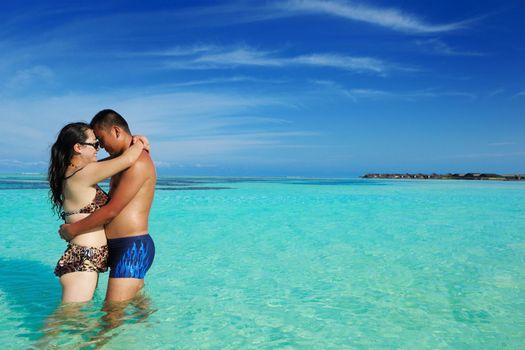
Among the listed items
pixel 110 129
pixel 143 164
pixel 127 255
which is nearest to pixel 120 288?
pixel 127 255

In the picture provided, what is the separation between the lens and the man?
3270mm

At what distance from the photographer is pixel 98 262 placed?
345 centimetres

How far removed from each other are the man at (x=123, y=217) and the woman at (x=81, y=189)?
0.30ft

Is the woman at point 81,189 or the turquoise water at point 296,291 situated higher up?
the woman at point 81,189

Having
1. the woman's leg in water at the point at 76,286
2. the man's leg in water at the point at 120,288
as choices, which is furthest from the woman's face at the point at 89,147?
the man's leg in water at the point at 120,288

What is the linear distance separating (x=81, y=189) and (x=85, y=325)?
1347 millimetres

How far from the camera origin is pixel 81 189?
3291 millimetres

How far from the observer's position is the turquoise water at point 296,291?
12.7ft

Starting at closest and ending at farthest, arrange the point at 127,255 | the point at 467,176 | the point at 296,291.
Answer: the point at 127,255
the point at 296,291
the point at 467,176

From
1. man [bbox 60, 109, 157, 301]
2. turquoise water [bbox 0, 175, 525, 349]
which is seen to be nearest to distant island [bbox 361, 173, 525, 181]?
turquoise water [bbox 0, 175, 525, 349]

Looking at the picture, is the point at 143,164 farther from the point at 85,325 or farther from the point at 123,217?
the point at 85,325

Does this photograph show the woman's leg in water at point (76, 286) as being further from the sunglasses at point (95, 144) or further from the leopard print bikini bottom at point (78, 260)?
the sunglasses at point (95, 144)

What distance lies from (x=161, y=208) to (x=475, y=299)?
1314cm

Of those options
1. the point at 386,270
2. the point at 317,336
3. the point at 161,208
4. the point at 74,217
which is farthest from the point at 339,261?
the point at 161,208
